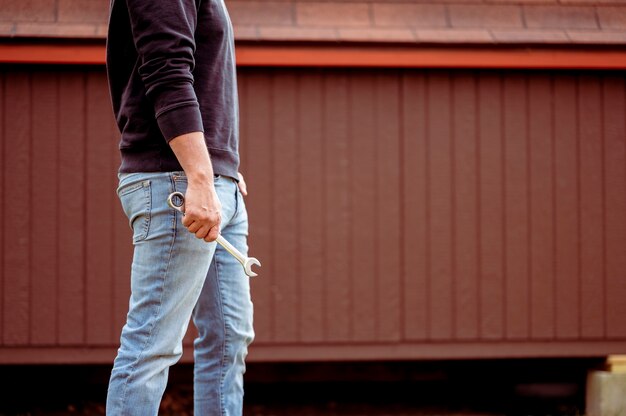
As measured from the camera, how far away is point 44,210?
4.04 m

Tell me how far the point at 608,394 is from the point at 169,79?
3298 mm

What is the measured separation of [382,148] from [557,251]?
3.75 ft

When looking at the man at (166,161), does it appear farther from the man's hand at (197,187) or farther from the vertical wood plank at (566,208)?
the vertical wood plank at (566,208)

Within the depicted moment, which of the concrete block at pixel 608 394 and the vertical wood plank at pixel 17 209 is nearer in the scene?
the vertical wood plank at pixel 17 209

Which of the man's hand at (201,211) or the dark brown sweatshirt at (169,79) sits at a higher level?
the dark brown sweatshirt at (169,79)

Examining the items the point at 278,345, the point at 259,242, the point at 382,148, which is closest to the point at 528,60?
the point at 382,148

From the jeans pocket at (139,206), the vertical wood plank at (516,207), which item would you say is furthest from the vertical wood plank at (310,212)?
the jeans pocket at (139,206)

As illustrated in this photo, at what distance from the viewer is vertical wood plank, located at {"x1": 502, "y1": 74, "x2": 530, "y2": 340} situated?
4.18 m

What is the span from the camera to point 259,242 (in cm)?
411

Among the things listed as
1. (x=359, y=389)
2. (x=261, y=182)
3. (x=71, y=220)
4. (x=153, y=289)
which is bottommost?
(x=359, y=389)

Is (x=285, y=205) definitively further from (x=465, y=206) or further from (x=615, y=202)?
(x=615, y=202)

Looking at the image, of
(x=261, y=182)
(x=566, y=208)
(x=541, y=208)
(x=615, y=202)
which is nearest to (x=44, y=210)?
(x=261, y=182)

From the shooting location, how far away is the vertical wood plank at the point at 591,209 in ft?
13.8

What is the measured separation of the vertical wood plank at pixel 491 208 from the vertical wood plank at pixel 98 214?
80.3 inches
